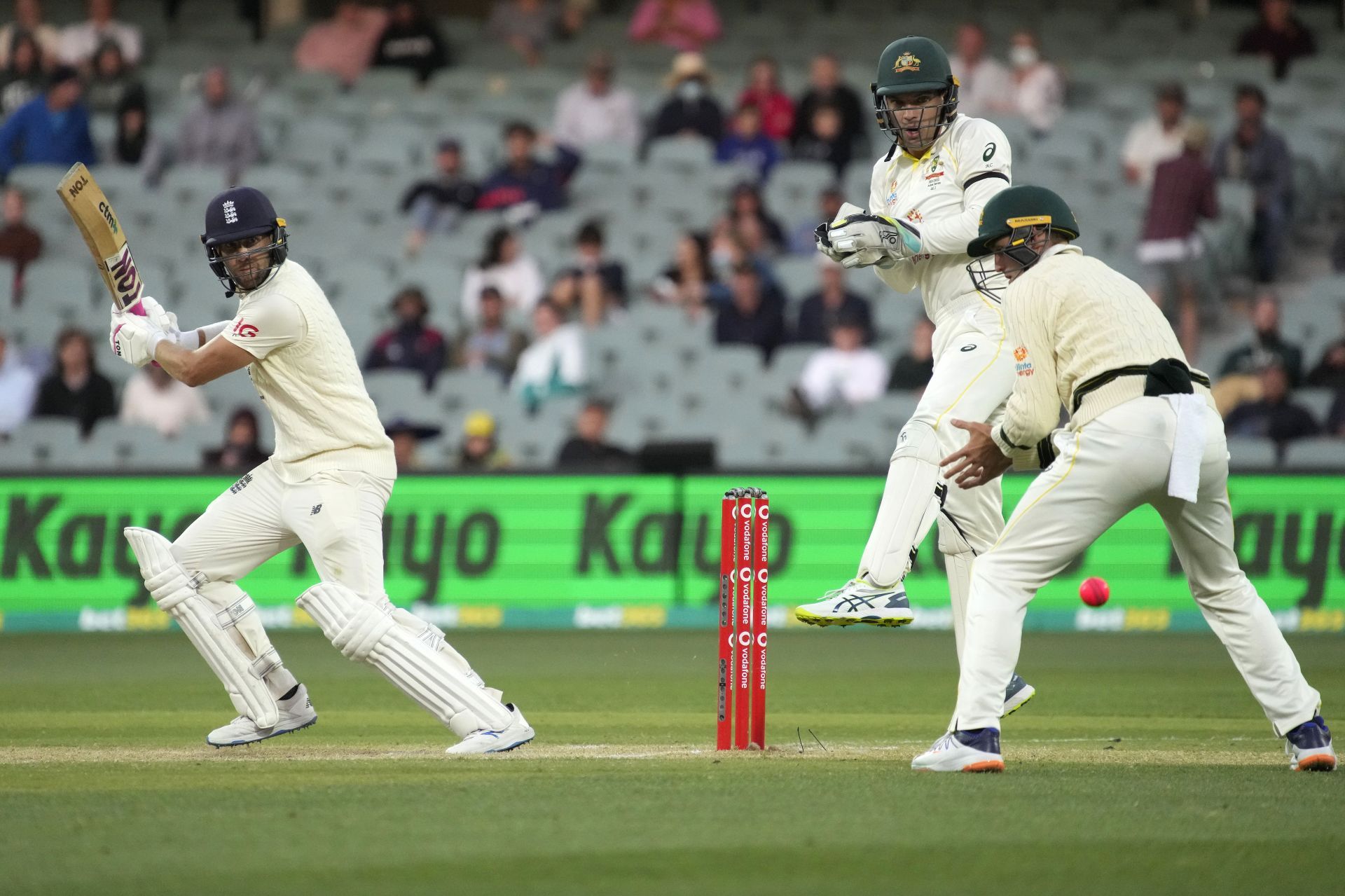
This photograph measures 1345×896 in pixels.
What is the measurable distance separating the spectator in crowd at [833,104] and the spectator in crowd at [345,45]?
16.3ft

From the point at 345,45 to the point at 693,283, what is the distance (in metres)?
5.63

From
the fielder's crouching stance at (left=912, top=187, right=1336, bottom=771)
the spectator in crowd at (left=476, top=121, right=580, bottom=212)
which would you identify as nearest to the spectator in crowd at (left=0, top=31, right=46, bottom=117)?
the spectator in crowd at (left=476, top=121, right=580, bottom=212)

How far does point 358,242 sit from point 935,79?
11193 mm

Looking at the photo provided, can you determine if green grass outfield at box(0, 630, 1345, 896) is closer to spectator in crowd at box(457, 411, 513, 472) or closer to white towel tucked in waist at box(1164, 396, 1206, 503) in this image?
white towel tucked in waist at box(1164, 396, 1206, 503)

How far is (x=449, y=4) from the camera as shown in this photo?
22.2 metres

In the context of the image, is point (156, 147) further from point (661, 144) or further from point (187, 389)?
point (661, 144)

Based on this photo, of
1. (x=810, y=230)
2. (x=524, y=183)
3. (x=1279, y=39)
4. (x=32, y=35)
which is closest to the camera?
(x=810, y=230)

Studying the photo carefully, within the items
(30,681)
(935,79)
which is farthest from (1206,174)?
(30,681)

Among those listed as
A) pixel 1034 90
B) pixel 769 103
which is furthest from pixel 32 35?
pixel 1034 90

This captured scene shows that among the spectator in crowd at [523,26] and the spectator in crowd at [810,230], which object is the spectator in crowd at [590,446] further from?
the spectator in crowd at [523,26]

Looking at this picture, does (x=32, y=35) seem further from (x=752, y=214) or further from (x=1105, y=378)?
(x=1105, y=378)

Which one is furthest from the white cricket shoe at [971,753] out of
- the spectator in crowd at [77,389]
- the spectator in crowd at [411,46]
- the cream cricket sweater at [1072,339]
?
the spectator in crowd at [411,46]

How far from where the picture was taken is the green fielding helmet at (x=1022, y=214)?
680 centimetres

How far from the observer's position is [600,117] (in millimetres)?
18594
